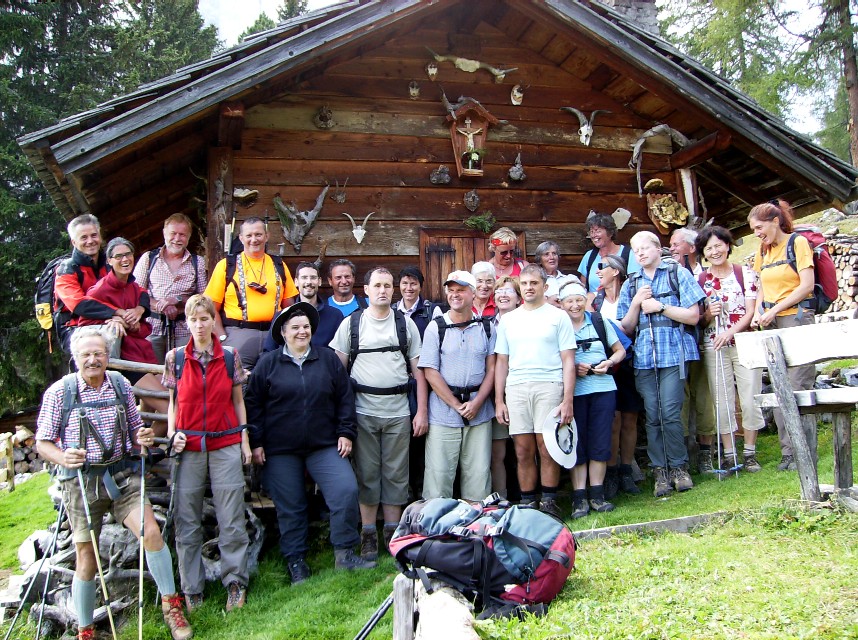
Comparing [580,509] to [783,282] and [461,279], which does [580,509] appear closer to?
[461,279]

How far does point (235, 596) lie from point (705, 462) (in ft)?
15.0

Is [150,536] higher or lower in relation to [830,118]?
lower

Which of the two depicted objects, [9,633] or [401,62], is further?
[401,62]

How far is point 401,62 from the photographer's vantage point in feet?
27.3

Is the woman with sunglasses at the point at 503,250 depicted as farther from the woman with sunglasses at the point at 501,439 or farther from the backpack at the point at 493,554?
the backpack at the point at 493,554

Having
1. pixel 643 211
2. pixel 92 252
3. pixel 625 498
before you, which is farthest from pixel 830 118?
pixel 92 252

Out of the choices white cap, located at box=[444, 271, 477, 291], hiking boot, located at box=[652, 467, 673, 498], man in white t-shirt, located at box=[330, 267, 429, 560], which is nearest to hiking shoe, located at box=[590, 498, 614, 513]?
hiking boot, located at box=[652, 467, 673, 498]

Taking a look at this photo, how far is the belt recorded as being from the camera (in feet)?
20.8

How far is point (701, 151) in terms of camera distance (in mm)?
8477

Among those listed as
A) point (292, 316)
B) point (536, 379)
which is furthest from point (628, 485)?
point (292, 316)

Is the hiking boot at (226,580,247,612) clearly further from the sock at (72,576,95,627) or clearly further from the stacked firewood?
the stacked firewood

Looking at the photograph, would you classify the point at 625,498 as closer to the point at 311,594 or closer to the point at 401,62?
the point at 311,594

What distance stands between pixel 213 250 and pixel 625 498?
4.88 meters

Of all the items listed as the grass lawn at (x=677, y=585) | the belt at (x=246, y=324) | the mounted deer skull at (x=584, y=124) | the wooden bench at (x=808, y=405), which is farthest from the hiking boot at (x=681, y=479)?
the mounted deer skull at (x=584, y=124)
